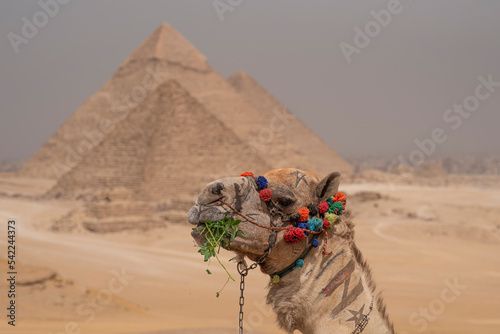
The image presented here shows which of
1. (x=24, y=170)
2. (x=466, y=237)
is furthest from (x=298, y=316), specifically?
(x=24, y=170)

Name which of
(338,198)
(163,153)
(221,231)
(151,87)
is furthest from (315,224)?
(151,87)

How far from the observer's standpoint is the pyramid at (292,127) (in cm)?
10138

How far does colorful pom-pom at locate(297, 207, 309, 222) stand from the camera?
1770 mm

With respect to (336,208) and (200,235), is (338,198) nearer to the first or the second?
(336,208)

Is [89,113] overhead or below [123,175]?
overhead

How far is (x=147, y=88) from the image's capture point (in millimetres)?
71125

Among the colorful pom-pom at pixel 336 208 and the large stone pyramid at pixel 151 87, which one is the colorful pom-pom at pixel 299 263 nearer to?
the colorful pom-pom at pixel 336 208

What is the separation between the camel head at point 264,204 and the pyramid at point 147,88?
69326 millimetres

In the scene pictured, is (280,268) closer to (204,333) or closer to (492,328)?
(204,333)

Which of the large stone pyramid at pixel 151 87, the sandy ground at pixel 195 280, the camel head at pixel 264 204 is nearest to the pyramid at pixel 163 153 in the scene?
the large stone pyramid at pixel 151 87

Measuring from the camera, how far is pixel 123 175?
5069 cm

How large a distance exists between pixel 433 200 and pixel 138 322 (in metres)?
24.5

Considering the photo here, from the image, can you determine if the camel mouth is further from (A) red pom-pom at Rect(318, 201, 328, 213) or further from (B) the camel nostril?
(A) red pom-pom at Rect(318, 201, 328, 213)

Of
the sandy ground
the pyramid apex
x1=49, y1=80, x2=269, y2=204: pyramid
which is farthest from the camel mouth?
the pyramid apex
